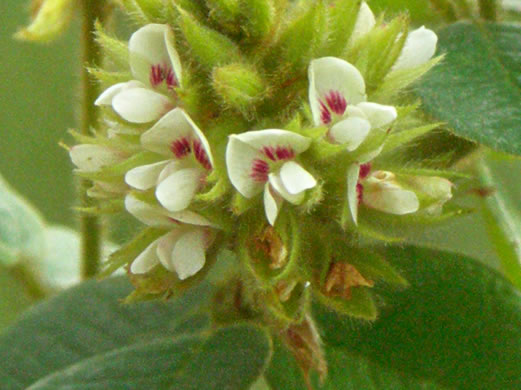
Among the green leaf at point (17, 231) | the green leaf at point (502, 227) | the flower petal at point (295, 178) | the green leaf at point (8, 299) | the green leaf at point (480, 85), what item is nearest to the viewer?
the flower petal at point (295, 178)

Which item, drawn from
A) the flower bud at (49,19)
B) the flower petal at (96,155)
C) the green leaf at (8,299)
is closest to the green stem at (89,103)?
the flower bud at (49,19)

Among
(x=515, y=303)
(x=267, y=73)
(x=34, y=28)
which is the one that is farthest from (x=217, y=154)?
(x=34, y=28)

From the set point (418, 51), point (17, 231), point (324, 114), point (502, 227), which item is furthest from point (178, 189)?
point (17, 231)

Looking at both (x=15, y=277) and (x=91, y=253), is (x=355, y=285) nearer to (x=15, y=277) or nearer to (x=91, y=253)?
(x=91, y=253)

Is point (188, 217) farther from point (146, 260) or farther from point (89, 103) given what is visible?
point (89, 103)

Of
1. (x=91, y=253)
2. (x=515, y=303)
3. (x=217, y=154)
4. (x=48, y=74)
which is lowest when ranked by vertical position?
(x=48, y=74)

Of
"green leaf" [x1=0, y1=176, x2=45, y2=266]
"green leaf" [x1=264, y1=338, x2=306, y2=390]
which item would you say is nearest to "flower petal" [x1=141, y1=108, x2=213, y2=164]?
"green leaf" [x1=264, y1=338, x2=306, y2=390]

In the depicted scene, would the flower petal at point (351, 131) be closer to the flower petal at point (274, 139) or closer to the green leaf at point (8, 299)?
the flower petal at point (274, 139)
